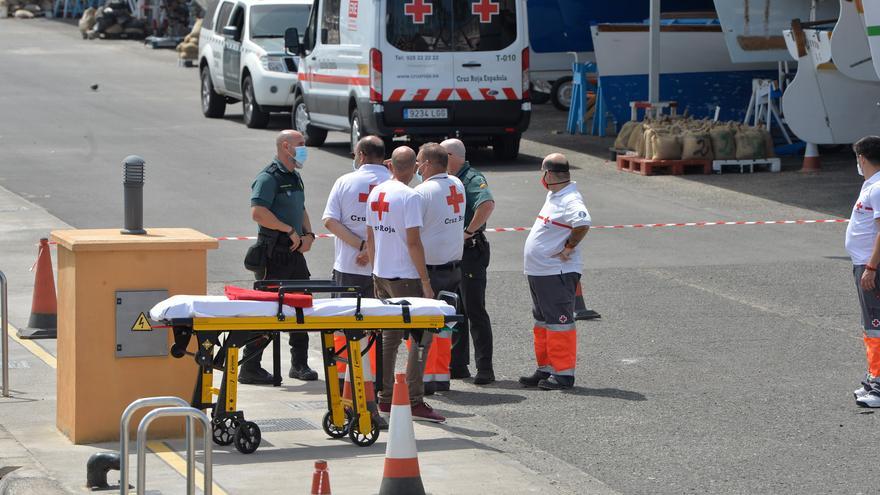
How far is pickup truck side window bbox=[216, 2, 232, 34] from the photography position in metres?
27.0

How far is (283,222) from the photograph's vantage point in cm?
1003

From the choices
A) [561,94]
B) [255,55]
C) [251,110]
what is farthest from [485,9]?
[561,94]

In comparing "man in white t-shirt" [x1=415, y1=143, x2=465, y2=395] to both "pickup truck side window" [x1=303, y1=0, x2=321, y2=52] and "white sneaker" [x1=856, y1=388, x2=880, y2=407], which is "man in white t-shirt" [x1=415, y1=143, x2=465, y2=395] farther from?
"pickup truck side window" [x1=303, y1=0, x2=321, y2=52]

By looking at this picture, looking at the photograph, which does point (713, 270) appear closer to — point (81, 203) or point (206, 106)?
point (81, 203)

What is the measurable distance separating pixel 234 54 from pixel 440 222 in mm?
17160

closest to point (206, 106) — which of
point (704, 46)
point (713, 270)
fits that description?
point (704, 46)

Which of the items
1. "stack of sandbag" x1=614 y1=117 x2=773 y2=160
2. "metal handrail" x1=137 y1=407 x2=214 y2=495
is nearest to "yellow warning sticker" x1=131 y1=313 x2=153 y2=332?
"metal handrail" x1=137 y1=407 x2=214 y2=495

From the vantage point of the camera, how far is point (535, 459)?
8.21m

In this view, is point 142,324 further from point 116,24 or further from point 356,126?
point 116,24

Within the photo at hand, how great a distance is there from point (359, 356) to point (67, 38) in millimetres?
40588

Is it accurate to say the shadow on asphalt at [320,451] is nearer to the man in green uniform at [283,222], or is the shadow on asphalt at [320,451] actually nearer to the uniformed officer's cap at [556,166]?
the man in green uniform at [283,222]

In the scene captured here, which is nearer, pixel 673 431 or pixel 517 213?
pixel 673 431

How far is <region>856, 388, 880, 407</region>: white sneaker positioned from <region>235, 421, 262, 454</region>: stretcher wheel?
3622 mm

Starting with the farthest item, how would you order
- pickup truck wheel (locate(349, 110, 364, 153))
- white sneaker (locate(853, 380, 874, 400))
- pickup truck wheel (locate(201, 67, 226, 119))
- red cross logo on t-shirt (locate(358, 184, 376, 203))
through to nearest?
pickup truck wheel (locate(201, 67, 226, 119)), pickup truck wheel (locate(349, 110, 364, 153)), red cross logo on t-shirt (locate(358, 184, 376, 203)), white sneaker (locate(853, 380, 874, 400))
